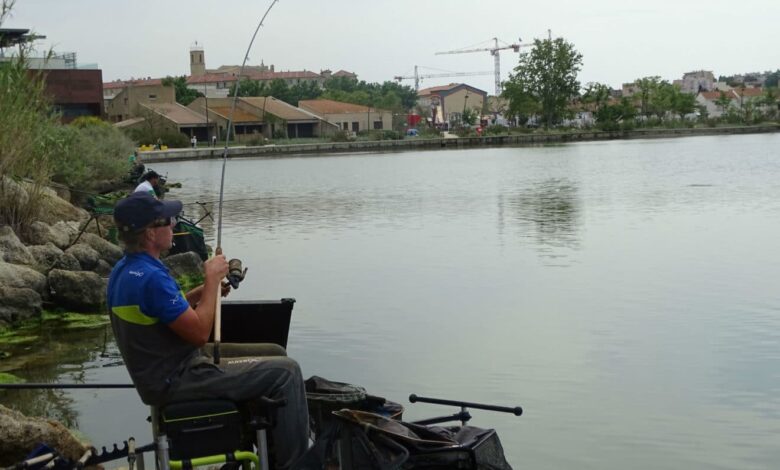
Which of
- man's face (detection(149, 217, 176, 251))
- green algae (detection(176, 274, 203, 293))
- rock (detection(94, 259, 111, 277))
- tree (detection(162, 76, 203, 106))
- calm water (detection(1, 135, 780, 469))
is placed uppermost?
tree (detection(162, 76, 203, 106))

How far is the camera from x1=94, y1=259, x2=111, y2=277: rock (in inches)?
557

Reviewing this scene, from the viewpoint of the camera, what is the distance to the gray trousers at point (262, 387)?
4.25m

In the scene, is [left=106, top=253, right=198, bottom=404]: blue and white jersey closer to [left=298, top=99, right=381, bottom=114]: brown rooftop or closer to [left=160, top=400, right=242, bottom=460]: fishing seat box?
[left=160, top=400, right=242, bottom=460]: fishing seat box

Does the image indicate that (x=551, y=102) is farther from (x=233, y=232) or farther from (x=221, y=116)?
(x=233, y=232)

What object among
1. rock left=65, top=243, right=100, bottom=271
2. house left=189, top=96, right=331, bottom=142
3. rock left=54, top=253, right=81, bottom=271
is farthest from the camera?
house left=189, top=96, right=331, bottom=142

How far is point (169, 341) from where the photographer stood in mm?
4254

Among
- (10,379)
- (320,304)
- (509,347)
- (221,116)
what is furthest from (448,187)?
(221,116)

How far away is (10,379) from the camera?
8562 mm

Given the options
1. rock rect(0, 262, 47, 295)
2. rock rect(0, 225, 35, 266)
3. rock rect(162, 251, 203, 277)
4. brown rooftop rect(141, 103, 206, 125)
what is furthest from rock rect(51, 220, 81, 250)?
brown rooftop rect(141, 103, 206, 125)

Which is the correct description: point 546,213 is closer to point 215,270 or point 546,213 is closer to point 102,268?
point 102,268

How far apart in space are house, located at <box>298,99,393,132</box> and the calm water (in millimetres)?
89689

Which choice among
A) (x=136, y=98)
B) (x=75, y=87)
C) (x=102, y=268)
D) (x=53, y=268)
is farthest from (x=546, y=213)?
(x=136, y=98)

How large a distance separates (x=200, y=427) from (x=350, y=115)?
117578 mm

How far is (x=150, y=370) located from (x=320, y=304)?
373 inches
